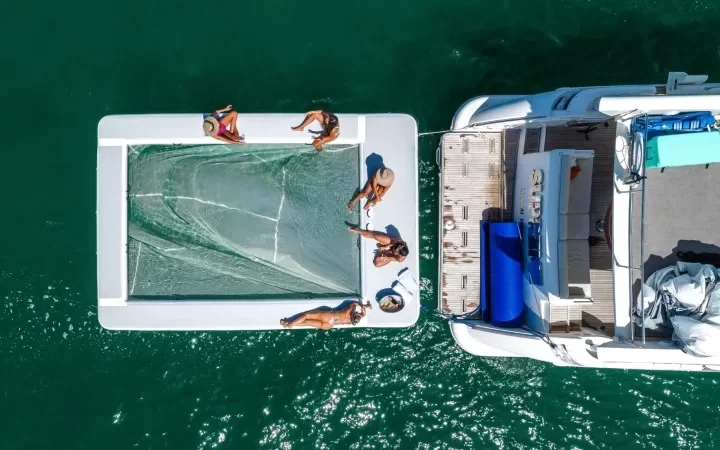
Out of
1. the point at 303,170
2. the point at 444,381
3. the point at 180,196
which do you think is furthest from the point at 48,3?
the point at 444,381

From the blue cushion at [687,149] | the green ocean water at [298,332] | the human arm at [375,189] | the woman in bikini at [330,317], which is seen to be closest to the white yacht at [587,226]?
the blue cushion at [687,149]

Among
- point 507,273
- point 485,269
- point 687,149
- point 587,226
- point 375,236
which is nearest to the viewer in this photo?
point 687,149

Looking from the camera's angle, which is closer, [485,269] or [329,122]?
[329,122]

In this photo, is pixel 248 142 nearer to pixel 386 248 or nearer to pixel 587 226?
pixel 386 248

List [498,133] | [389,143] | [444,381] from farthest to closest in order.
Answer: [444,381], [498,133], [389,143]

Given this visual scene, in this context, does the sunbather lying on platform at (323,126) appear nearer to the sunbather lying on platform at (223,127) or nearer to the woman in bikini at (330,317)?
the sunbather lying on platform at (223,127)

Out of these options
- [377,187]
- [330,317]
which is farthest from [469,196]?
[330,317]

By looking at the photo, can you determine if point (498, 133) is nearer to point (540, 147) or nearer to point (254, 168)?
point (540, 147)

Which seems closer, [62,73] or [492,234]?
[492,234]
